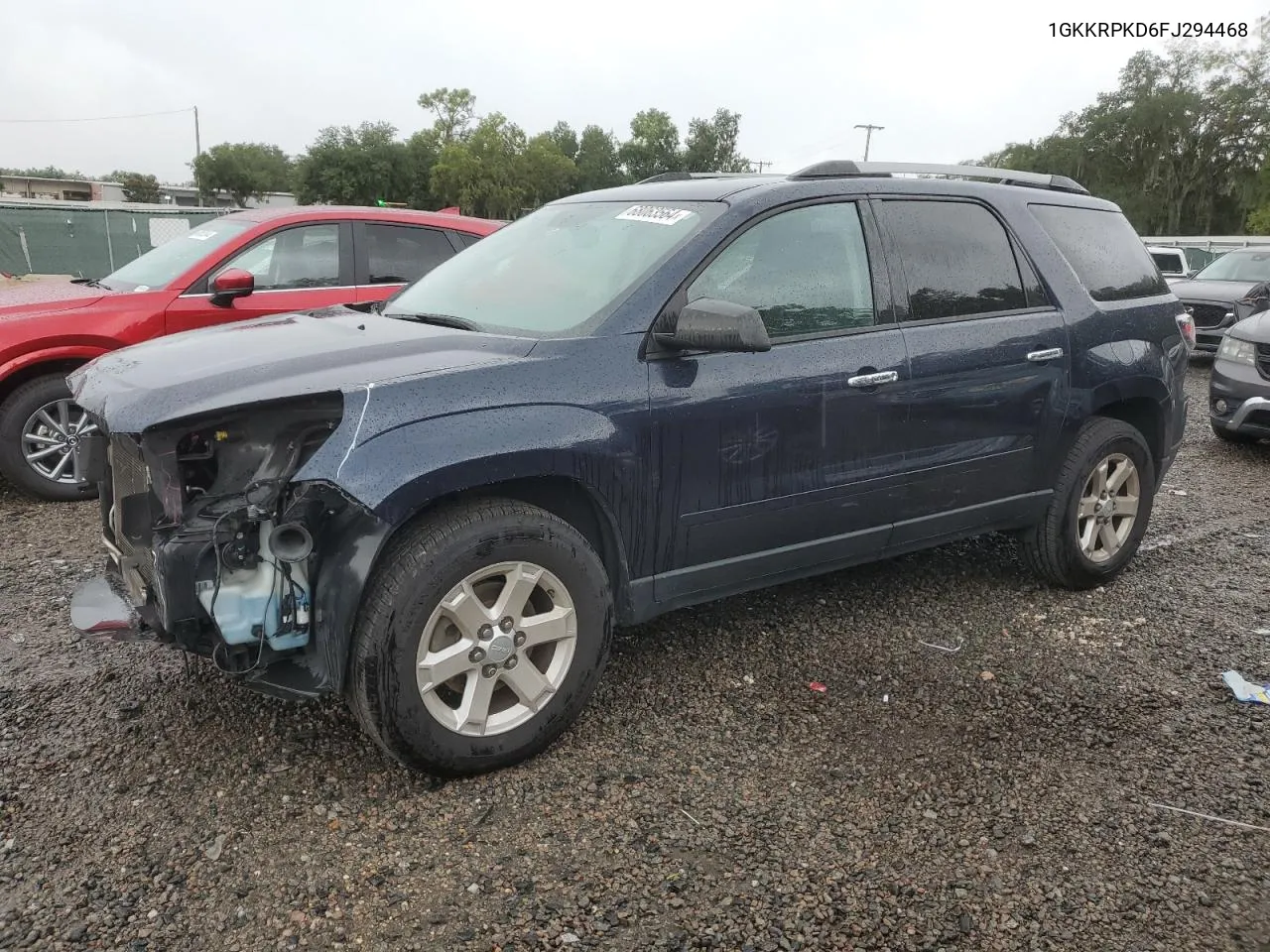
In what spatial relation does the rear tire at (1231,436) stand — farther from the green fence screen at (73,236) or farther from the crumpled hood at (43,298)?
the green fence screen at (73,236)

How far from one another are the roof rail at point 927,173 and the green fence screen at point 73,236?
799 inches

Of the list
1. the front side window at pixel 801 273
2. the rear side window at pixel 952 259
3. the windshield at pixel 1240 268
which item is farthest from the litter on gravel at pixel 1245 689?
the windshield at pixel 1240 268

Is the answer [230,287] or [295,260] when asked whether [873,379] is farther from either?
[295,260]

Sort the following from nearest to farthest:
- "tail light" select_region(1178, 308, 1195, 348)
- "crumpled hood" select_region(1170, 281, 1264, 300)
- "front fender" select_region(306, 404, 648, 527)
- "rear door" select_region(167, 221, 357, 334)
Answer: "front fender" select_region(306, 404, 648, 527) → "tail light" select_region(1178, 308, 1195, 348) → "rear door" select_region(167, 221, 357, 334) → "crumpled hood" select_region(1170, 281, 1264, 300)

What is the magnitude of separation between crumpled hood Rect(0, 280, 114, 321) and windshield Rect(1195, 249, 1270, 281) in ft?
45.4

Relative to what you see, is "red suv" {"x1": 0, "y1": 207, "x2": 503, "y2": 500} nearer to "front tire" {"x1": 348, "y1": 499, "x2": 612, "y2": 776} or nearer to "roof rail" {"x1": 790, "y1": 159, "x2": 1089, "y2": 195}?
"front tire" {"x1": 348, "y1": 499, "x2": 612, "y2": 776}

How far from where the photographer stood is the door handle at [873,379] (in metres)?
3.52

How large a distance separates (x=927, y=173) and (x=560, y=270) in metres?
1.70

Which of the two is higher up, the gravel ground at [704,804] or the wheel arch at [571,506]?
the wheel arch at [571,506]

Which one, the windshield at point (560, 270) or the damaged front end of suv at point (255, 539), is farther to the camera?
the windshield at point (560, 270)

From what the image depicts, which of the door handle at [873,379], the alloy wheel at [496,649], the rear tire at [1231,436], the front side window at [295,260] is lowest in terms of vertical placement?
the rear tire at [1231,436]

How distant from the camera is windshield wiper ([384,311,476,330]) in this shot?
338 cm

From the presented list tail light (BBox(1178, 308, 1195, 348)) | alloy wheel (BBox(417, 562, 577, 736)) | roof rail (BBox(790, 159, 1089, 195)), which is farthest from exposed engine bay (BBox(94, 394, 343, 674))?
tail light (BBox(1178, 308, 1195, 348))

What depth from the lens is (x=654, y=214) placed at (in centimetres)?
359
